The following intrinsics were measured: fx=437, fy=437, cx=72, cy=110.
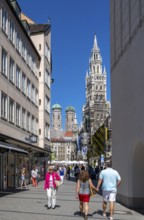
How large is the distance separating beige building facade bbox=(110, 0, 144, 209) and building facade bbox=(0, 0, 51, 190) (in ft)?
20.1

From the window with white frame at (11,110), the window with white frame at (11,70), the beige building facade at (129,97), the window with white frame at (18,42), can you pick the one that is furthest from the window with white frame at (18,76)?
the beige building facade at (129,97)

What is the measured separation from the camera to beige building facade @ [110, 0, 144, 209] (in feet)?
49.9

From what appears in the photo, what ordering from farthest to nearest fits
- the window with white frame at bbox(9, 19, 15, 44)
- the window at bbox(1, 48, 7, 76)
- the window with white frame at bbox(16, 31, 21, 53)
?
1. the window with white frame at bbox(16, 31, 21, 53)
2. the window with white frame at bbox(9, 19, 15, 44)
3. the window at bbox(1, 48, 7, 76)

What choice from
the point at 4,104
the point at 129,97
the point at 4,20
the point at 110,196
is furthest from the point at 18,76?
the point at 110,196

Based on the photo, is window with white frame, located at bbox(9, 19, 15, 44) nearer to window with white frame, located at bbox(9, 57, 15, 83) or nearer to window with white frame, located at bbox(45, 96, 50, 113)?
window with white frame, located at bbox(9, 57, 15, 83)

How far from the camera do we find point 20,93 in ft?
117

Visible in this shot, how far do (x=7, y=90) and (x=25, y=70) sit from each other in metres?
8.56

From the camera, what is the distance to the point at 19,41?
Answer: 117ft

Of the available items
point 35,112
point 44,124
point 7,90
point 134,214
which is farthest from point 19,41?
point 134,214

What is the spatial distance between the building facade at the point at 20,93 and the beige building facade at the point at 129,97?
20.1 ft

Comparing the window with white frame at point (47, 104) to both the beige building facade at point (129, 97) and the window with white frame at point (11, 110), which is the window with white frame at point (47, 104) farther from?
the beige building facade at point (129, 97)

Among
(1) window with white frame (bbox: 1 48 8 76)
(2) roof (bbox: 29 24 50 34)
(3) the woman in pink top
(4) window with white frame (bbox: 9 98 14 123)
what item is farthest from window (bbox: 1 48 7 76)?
(2) roof (bbox: 29 24 50 34)

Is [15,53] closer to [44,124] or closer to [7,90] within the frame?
[7,90]

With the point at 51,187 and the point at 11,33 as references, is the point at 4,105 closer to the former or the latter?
the point at 11,33
